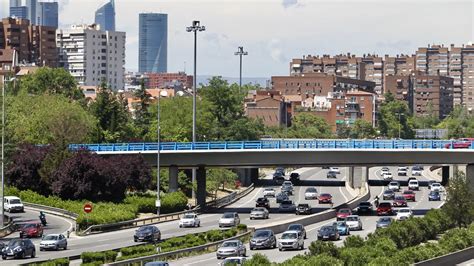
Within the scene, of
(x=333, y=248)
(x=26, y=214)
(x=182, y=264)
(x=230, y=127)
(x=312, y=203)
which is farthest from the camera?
(x=230, y=127)

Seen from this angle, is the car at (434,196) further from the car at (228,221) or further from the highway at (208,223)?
the car at (228,221)

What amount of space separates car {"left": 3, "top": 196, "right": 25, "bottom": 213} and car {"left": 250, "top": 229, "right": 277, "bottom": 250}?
89.2ft

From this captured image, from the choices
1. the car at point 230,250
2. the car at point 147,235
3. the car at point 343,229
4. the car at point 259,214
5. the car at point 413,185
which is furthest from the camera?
the car at point 413,185

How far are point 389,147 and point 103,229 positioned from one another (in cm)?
2991

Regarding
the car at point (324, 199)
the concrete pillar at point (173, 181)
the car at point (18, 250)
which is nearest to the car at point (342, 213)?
the car at point (324, 199)

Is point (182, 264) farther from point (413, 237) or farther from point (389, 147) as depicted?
point (389, 147)

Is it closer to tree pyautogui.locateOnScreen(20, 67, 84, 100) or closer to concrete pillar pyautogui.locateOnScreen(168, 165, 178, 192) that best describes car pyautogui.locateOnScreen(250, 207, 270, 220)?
concrete pillar pyautogui.locateOnScreen(168, 165, 178, 192)

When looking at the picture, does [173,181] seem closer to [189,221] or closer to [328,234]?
[189,221]

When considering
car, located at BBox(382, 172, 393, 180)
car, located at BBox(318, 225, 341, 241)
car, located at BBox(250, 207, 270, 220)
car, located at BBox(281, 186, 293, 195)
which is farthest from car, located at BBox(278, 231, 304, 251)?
car, located at BBox(382, 172, 393, 180)

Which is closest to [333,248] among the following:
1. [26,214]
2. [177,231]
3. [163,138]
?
[177,231]

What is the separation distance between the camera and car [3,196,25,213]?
90250 millimetres

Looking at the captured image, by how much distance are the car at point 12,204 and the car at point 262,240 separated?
27198 mm

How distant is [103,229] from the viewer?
82625 millimetres

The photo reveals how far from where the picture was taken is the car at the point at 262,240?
68.1m
